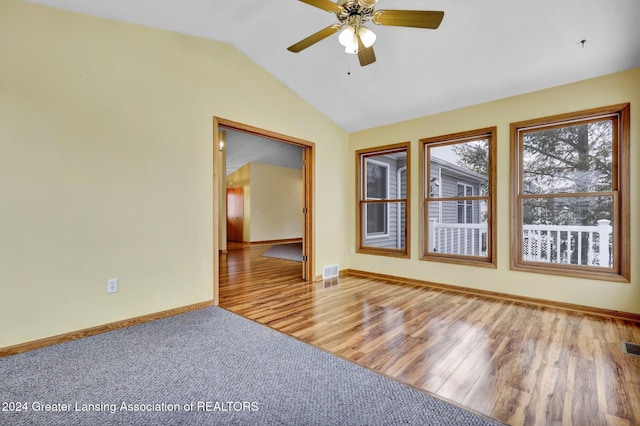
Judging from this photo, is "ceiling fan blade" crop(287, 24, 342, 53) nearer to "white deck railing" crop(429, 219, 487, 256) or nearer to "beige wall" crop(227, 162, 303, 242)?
"white deck railing" crop(429, 219, 487, 256)

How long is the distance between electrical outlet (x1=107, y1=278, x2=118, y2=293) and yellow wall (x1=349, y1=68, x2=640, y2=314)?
11.5 feet

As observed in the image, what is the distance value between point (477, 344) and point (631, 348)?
3.84 ft

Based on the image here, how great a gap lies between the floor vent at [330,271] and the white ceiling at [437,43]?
265 centimetres

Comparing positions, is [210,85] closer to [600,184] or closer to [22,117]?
[22,117]

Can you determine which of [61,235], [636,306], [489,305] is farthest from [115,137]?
[636,306]

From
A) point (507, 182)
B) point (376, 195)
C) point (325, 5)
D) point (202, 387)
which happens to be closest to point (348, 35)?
point (325, 5)

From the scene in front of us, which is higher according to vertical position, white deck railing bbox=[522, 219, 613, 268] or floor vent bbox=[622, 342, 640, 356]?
white deck railing bbox=[522, 219, 613, 268]

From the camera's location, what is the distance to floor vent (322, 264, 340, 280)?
15.2 feet

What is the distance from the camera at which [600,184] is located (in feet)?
10.4

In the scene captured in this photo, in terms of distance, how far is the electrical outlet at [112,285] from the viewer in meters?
Result: 2.63

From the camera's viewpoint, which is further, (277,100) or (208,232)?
(277,100)

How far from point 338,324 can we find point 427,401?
4.00 ft

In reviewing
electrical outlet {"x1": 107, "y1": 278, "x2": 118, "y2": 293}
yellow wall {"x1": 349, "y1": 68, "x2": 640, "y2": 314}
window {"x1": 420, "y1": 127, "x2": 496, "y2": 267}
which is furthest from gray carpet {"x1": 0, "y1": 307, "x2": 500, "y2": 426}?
window {"x1": 420, "y1": 127, "x2": 496, "y2": 267}

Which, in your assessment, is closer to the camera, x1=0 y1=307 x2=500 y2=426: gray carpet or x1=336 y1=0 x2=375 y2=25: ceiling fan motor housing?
x1=0 y1=307 x2=500 y2=426: gray carpet
